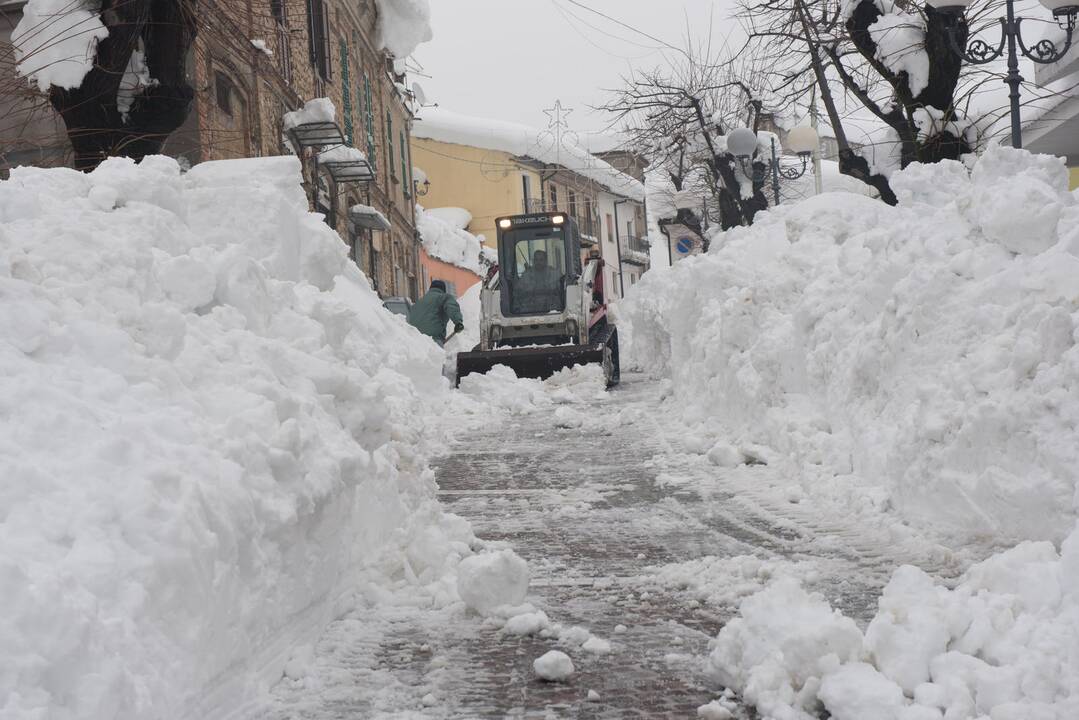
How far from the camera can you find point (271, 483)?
403 centimetres

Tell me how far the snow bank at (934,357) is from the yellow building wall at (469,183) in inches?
1367

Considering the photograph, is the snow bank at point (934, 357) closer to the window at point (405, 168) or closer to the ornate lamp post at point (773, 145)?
the ornate lamp post at point (773, 145)

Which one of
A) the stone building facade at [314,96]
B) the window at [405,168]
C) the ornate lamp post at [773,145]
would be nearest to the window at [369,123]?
the stone building facade at [314,96]

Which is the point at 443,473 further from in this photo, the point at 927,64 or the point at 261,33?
the point at 927,64

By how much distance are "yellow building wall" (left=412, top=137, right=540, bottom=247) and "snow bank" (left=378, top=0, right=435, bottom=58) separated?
1413 cm

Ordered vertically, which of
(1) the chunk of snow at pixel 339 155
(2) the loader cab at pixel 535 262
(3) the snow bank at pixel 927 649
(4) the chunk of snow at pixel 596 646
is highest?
(1) the chunk of snow at pixel 339 155

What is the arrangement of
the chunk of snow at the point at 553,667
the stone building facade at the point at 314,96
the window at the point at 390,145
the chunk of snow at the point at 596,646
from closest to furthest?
the chunk of snow at the point at 553,667, the chunk of snow at the point at 596,646, the stone building facade at the point at 314,96, the window at the point at 390,145

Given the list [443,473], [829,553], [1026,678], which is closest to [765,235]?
[443,473]

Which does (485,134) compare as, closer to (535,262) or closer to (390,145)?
(390,145)

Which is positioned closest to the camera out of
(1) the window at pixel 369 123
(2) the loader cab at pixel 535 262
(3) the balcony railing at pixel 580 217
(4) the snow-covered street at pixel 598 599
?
(4) the snow-covered street at pixel 598 599

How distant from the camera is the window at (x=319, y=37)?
21.8 meters

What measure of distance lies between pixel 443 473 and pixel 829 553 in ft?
13.5

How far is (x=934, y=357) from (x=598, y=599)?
270cm

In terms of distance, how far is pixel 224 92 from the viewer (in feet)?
53.8
